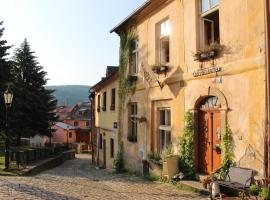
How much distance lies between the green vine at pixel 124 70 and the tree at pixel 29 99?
1685 cm

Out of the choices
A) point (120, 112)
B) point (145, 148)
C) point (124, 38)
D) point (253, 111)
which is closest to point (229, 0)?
point (253, 111)

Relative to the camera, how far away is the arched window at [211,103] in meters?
11.6

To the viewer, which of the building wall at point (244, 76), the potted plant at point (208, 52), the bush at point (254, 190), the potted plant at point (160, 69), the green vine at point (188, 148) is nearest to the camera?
the bush at point (254, 190)

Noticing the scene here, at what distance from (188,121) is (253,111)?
3.17 m

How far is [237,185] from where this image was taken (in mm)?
9070

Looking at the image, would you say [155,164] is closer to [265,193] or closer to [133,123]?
[133,123]

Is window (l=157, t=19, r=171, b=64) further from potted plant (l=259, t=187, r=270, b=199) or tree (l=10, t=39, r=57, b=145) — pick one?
tree (l=10, t=39, r=57, b=145)

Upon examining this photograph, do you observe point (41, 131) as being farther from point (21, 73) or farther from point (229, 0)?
point (229, 0)

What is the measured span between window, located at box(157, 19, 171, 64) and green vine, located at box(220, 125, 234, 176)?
524 centimetres

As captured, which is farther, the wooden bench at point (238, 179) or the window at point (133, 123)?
the window at point (133, 123)

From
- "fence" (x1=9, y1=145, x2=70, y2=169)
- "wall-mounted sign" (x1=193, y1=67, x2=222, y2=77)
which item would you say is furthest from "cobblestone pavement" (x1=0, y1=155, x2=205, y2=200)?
"fence" (x1=9, y1=145, x2=70, y2=169)

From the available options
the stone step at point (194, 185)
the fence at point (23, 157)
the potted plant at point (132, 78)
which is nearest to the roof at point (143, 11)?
the potted plant at point (132, 78)

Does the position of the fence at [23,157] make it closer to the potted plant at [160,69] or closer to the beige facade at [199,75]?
the beige facade at [199,75]

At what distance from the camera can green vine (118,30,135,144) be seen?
1873 cm
